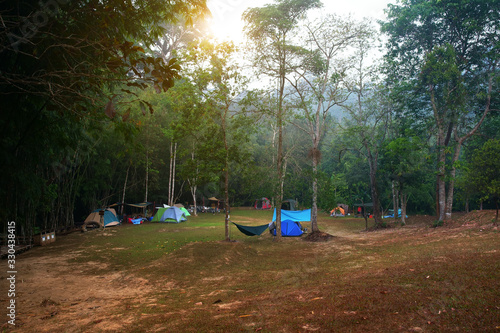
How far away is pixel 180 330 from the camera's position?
3.36 meters

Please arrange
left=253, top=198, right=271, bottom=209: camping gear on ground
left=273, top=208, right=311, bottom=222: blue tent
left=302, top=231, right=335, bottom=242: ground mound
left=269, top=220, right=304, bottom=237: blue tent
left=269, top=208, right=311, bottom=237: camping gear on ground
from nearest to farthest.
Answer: left=302, top=231, right=335, bottom=242: ground mound
left=269, top=208, right=311, bottom=237: camping gear on ground
left=269, top=220, right=304, bottom=237: blue tent
left=273, top=208, right=311, bottom=222: blue tent
left=253, top=198, right=271, bottom=209: camping gear on ground

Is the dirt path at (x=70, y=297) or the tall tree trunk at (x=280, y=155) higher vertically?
the tall tree trunk at (x=280, y=155)

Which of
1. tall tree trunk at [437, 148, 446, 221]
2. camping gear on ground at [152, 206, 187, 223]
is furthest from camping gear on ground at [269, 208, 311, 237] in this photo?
camping gear on ground at [152, 206, 187, 223]

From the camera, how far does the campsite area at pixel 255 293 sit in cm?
323

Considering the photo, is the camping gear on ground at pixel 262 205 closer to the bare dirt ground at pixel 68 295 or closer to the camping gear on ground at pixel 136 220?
the camping gear on ground at pixel 136 220

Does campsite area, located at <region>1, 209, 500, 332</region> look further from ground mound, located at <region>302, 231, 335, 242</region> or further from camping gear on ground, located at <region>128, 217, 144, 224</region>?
camping gear on ground, located at <region>128, 217, 144, 224</region>

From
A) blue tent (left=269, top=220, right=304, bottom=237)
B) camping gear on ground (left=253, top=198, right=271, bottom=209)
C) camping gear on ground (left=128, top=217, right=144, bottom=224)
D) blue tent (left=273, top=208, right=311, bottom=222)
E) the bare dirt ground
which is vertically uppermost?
blue tent (left=273, top=208, right=311, bottom=222)

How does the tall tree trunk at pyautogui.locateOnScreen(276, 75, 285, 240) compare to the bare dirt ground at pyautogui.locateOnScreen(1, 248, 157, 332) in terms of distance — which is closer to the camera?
the bare dirt ground at pyautogui.locateOnScreen(1, 248, 157, 332)

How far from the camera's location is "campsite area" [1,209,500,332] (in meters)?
3.23

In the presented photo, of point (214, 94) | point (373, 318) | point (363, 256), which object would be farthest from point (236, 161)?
point (373, 318)

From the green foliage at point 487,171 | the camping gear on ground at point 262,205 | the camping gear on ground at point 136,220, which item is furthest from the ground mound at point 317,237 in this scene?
the camping gear on ground at point 262,205

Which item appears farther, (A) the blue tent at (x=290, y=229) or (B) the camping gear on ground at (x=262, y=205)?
(B) the camping gear on ground at (x=262, y=205)

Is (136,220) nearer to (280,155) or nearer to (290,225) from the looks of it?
(290,225)

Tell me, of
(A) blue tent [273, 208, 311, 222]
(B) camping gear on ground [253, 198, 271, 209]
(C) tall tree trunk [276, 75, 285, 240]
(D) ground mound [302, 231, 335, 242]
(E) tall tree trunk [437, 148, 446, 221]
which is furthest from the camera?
(B) camping gear on ground [253, 198, 271, 209]
